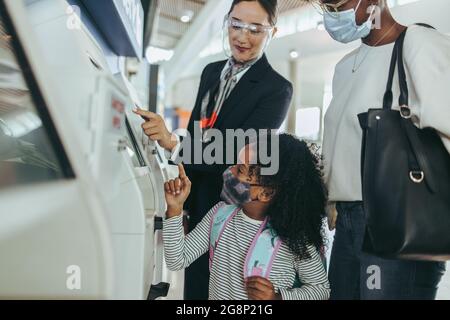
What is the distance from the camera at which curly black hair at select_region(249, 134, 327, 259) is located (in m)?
1.00

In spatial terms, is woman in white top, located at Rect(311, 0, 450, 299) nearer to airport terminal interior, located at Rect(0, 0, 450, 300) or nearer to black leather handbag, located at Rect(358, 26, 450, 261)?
black leather handbag, located at Rect(358, 26, 450, 261)

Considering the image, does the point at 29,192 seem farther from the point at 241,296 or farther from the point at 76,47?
the point at 241,296

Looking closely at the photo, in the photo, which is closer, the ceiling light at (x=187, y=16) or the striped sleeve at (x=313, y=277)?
the striped sleeve at (x=313, y=277)

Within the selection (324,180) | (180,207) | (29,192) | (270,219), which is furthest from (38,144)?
(324,180)

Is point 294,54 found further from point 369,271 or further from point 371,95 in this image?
point 369,271

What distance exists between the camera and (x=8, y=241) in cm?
59

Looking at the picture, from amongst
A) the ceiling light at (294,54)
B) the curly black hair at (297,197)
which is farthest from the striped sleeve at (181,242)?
the ceiling light at (294,54)

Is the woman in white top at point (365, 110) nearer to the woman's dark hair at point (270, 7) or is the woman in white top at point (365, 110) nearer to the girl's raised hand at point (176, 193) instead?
the woman's dark hair at point (270, 7)

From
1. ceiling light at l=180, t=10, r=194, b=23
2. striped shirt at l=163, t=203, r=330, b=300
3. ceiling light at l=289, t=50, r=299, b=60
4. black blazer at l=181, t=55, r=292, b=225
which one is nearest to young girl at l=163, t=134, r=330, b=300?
striped shirt at l=163, t=203, r=330, b=300

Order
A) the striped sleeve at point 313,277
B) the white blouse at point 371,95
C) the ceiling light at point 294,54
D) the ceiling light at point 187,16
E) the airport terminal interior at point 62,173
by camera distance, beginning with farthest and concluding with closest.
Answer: the ceiling light at point 294,54, the ceiling light at point 187,16, the striped sleeve at point 313,277, the white blouse at point 371,95, the airport terminal interior at point 62,173

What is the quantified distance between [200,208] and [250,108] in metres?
0.36

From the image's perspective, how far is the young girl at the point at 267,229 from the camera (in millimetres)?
996

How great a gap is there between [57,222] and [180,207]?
0.45 m

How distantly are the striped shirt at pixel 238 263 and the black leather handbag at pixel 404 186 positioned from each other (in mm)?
214
